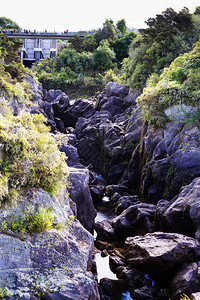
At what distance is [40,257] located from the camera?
7.04 m

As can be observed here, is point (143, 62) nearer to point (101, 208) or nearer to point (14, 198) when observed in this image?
point (101, 208)

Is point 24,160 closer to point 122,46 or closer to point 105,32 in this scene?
point 122,46

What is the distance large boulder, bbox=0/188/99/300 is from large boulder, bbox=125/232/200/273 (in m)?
3.23

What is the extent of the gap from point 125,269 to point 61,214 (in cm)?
445

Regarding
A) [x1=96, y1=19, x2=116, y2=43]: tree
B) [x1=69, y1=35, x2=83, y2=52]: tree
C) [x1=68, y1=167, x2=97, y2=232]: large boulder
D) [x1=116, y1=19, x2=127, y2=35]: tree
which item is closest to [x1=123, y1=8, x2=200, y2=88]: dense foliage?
[x1=68, y1=167, x2=97, y2=232]: large boulder

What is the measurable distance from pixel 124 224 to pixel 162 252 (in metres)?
4.45

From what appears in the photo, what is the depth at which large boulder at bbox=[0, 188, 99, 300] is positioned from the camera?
21.3 feet

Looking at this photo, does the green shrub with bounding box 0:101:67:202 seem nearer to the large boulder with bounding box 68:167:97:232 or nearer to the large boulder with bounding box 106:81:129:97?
the large boulder with bounding box 68:167:97:232

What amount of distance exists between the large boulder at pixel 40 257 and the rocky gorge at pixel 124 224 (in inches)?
0.9

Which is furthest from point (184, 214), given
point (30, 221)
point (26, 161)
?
point (26, 161)

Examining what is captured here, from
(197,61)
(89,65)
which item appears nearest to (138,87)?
(197,61)

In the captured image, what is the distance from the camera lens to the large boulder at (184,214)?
11578 millimetres

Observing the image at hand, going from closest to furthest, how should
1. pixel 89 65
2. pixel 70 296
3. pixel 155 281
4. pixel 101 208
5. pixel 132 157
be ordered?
pixel 70 296 < pixel 155 281 < pixel 101 208 < pixel 132 157 < pixel 89 65

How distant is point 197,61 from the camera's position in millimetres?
18875
